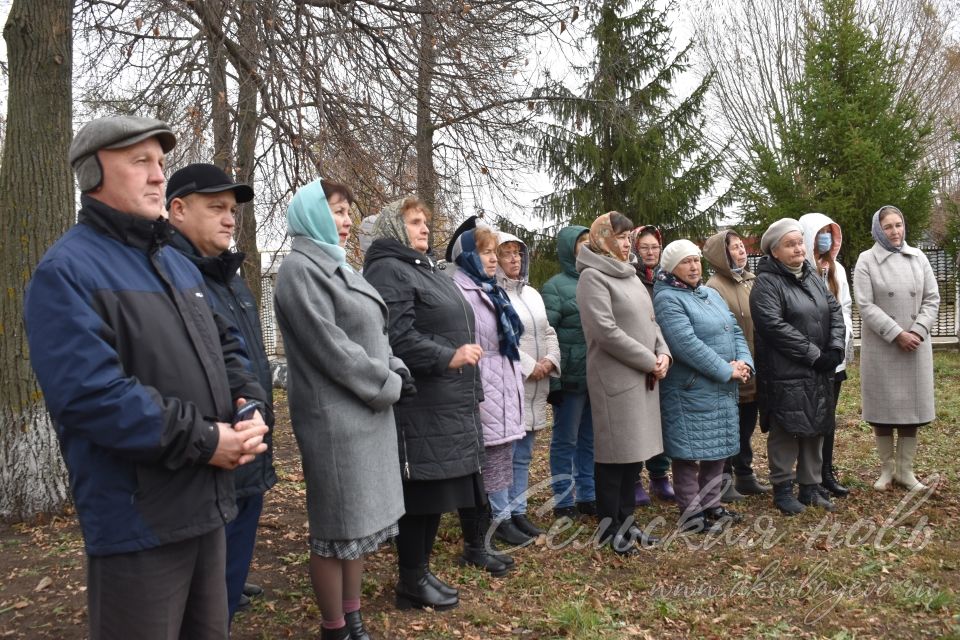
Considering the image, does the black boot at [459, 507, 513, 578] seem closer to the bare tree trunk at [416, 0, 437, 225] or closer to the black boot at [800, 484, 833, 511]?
the black boot at [800, 484, 833, 511]

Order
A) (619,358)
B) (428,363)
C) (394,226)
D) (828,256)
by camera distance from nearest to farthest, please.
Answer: (428,363), (394,226), (619,358), (828,256)

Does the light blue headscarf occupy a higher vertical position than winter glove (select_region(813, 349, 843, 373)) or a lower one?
higher

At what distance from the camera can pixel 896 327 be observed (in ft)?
19.5

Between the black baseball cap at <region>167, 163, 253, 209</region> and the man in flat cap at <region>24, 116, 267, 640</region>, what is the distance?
35.4 inches

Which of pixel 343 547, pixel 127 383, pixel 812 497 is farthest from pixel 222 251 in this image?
pixel 812 497

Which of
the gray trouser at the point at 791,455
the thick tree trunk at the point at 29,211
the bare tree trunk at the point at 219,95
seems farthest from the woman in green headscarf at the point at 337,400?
the bare tree trunk at the point at 219,95

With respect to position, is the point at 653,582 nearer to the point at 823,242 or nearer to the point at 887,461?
the point at 887,461

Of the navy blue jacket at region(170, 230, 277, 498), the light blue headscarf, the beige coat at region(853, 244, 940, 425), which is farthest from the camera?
the beige coat at region(853, 244, 940, 425)

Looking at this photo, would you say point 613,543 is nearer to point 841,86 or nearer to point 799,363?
point 799,363

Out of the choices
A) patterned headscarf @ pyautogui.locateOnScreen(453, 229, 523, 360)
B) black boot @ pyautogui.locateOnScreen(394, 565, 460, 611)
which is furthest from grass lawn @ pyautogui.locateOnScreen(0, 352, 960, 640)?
patterned headscarf @ pyautogui.locateOnScreen(453, 229, 523, 360)

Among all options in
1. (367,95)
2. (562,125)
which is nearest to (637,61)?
(562,125)

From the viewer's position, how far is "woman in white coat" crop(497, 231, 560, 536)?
17.0ft

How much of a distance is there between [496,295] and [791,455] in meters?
2.49

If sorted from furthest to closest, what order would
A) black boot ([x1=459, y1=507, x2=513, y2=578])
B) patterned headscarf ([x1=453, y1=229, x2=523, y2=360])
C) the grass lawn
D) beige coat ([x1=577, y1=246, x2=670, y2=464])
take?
1. beige coat ([x1=577, y1=246, x2=670, y2=464])
2. patterned headscarf ([x1=453, y1=229, x2=523, y2=360])
3. black boot ([x1=459, y1=507, x2=513, y2=578])
4. the grass lawn
